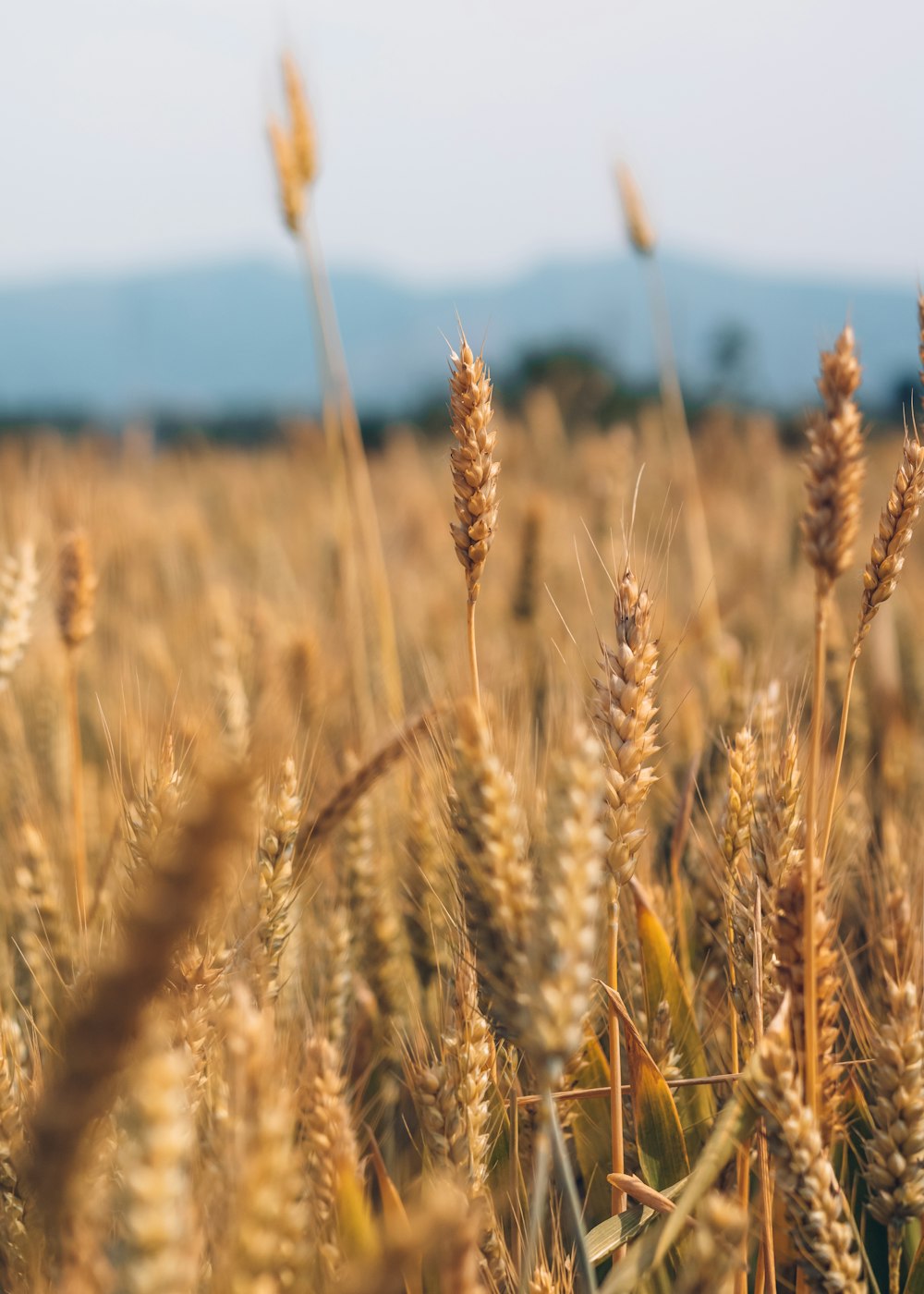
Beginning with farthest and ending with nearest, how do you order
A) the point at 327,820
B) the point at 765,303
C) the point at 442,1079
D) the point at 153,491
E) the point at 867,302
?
the point at 765,303
the point at 867,302
the point at 153,491
the point at 327,820
the point at 442,1079

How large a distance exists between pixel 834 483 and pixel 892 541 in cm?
27

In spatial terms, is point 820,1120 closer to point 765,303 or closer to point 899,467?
point 899,467

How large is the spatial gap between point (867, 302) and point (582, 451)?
105 metres

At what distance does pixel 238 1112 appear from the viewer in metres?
0.61

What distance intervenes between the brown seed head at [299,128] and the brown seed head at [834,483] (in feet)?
5.18

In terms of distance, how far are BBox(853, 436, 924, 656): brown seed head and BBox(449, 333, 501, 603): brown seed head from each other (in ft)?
1.24

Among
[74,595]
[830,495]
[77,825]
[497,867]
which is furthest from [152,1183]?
[74,595]

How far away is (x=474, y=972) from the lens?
1.00 m

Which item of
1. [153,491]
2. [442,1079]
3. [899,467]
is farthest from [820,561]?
[153,491]

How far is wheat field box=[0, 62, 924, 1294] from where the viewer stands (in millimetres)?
632

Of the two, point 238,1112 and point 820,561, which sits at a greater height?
point 820,561

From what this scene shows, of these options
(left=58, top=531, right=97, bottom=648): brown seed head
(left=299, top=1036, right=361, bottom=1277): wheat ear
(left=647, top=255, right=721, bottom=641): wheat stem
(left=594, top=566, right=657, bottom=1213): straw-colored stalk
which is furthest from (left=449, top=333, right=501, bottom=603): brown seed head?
(left=647, top=255, right=721, bottom=641): wheat stem

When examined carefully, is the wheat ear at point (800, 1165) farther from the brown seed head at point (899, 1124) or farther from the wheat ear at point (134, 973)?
Answer: the wheat ear at point (134, 973)

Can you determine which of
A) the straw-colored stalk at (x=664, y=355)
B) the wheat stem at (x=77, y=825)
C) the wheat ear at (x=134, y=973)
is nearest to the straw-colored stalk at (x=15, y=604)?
the wheat stem at (x=77, y=825)
